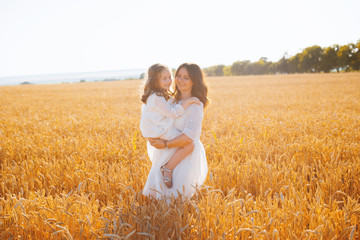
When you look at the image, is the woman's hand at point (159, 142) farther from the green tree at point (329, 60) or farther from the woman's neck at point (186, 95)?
the green tree at point (329, 60)

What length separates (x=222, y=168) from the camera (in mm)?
2867

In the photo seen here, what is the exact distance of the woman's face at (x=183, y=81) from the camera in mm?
2525

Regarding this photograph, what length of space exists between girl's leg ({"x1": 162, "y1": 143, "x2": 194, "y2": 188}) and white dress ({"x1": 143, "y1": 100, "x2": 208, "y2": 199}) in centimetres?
4

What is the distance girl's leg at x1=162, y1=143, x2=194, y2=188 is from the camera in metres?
2.42

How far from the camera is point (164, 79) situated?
2551 mm

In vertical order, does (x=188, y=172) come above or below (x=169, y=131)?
below

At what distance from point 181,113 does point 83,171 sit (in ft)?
5.27

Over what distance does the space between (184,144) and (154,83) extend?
0.79m

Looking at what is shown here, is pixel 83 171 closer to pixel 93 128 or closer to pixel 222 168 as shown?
pixel 222 168

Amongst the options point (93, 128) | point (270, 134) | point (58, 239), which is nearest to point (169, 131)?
point (58, 239)

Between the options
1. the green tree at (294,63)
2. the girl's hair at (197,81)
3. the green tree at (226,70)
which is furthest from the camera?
the green tree at (226,70)

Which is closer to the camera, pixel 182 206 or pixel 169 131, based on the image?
pixel 182 206

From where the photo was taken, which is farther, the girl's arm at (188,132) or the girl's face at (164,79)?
the girl's face at (164,79)

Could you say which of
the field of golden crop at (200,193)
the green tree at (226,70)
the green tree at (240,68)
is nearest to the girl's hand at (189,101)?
the field of golden crop at (200,193)
